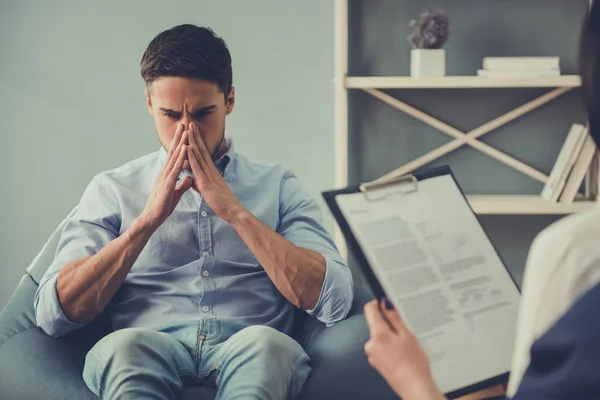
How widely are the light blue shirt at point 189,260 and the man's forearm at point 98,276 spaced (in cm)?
4

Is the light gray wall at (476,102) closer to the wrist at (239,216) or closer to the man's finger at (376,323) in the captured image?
the wrist at (239,216)

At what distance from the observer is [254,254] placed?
71.4 inches

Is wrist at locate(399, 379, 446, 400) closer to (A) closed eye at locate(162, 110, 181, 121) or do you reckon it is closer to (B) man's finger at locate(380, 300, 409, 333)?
(B) man's finger at locate(380, 300, 409, 333)

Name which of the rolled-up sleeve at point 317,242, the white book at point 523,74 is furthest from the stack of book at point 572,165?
the rolled-up sleeve at point 317,242

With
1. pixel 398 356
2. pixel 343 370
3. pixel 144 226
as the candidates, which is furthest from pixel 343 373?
pixel 398 356

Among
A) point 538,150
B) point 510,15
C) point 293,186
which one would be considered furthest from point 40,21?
point 538,150

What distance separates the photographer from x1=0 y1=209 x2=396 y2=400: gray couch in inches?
63.7

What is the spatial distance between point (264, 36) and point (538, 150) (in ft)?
3.67

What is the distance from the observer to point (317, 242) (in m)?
1.93

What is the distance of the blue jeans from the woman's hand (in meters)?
0.52

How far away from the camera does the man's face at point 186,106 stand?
1.87 m

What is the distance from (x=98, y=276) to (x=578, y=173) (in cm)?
179

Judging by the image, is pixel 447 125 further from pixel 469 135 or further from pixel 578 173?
pixel 578 173

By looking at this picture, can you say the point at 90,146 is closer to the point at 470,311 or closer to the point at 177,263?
the point at 177,263
